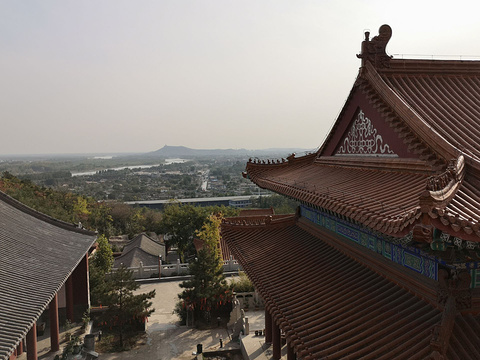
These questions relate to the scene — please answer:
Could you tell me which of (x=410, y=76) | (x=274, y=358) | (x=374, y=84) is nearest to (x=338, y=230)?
(x=374, y=84)

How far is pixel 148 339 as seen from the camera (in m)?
17.9

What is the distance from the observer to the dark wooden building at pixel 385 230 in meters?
4.43

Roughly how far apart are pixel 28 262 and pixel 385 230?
12137 millimetres

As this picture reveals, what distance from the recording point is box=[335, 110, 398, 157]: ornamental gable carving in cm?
732

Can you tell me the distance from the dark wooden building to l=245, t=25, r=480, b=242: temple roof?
2 centimetres

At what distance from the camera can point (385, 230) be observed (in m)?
4.41

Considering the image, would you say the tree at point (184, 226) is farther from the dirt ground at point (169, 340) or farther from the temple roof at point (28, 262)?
the temple roof at point (28, 262)

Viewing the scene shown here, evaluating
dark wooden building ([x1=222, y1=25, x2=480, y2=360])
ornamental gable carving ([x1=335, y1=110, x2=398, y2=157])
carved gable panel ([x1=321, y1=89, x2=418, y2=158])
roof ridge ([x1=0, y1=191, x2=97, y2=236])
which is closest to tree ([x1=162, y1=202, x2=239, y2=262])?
roof ridge ([x1=0, y1=191, x2=97, y2=236])

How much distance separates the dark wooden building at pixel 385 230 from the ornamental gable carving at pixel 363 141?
0.11ft

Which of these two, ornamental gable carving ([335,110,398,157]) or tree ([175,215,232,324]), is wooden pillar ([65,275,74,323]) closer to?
tree ([175,215,232,324])

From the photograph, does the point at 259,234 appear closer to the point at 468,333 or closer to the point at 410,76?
the point at 410,76

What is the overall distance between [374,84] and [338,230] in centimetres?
293

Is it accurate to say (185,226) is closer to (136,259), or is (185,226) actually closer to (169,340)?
(136,259)

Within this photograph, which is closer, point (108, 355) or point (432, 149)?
point (432, 149)
